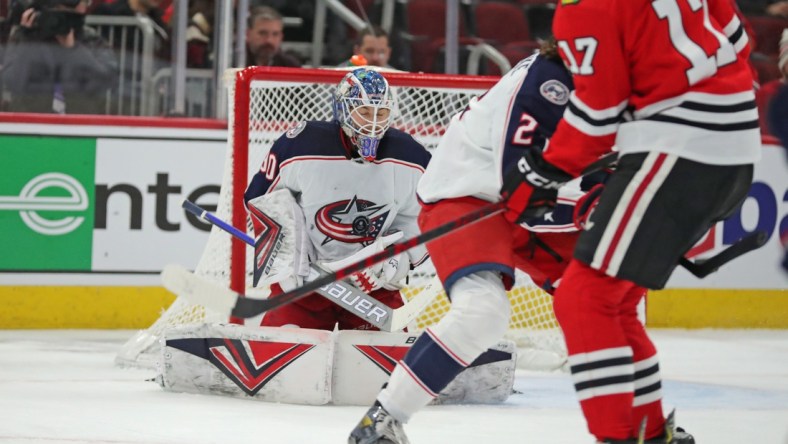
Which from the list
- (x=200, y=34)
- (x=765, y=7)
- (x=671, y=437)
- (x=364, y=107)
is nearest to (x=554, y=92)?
(x=671, y=437)

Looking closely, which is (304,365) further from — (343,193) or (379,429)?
(379,429)

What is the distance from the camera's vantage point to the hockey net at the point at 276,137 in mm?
3928

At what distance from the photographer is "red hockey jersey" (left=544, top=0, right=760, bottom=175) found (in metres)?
2.15

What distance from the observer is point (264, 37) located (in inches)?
203

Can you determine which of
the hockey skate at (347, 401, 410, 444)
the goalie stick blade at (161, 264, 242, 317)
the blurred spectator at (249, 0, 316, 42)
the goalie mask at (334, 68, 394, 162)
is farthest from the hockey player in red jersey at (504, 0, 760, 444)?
the blurred spectator at (249, 0, 316, 42)

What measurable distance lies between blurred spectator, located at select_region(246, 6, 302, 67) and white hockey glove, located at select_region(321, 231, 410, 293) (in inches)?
68.2

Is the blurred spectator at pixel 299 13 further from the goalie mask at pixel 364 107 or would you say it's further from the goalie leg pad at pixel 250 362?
the goalie leg pad at pixel 250 362

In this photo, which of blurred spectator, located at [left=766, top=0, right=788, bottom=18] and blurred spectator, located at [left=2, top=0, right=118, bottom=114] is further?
blurred spectator, located at [left=766, top=0, right=788, bottom=18]

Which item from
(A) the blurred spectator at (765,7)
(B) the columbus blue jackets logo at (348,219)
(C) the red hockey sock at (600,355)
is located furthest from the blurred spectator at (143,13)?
(C) the red hockey sock at (600,355)

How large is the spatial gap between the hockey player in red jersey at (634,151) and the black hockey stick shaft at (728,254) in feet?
0.38

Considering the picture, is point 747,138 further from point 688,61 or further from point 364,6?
point 364,6

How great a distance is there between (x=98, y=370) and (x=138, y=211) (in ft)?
3.76

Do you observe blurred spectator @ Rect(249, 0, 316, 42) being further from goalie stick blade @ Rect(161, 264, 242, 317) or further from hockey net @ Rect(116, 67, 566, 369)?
goalie stick blade @ Rect(161, 264, 242, 317)

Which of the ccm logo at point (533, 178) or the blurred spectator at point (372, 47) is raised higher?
the blurred spectator at point (372, 47)
